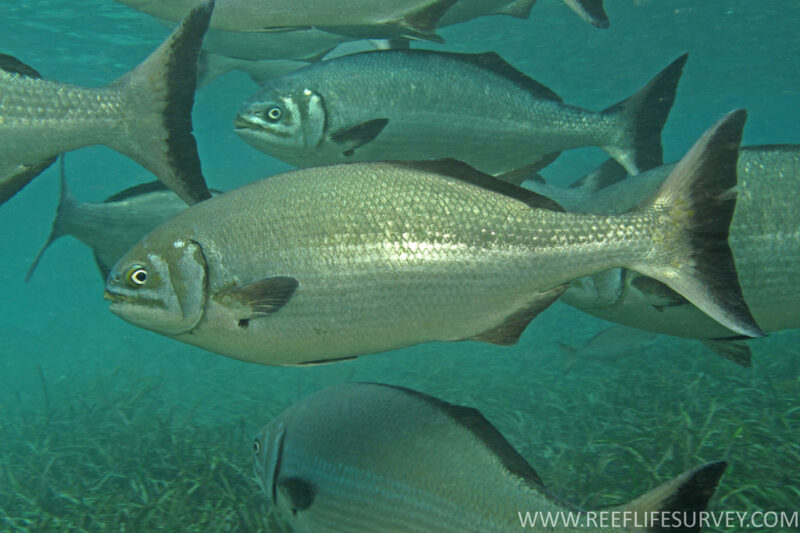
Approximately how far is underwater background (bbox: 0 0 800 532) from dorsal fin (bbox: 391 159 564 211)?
2743 mm

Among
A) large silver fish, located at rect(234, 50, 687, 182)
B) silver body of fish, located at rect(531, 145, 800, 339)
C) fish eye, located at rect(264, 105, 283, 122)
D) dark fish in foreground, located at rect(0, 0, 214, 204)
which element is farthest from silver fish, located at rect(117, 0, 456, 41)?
silver body of fish, located at rect(531, 145, 800, 339)

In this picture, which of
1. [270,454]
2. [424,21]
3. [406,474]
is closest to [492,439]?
[406,474]

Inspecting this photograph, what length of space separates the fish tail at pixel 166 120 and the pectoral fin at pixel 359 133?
1160 mm

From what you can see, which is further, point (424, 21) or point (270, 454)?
point (424, 21)

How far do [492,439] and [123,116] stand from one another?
2.32 m

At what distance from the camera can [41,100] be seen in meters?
2.92

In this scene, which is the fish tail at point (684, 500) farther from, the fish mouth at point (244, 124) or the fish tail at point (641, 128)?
the fish mouth at point (244, 124)

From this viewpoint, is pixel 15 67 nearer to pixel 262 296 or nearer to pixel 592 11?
pixel 262 296

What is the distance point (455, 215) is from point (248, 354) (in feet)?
3.38

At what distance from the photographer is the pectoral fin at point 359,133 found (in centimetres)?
365

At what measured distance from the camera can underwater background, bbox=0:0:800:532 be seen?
→ 4.59 m

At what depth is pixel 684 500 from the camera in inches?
69.1

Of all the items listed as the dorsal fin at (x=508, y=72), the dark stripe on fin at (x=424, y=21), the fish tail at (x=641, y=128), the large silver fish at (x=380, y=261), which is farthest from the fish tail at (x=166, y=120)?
the fish tail at (x=641, y=128)

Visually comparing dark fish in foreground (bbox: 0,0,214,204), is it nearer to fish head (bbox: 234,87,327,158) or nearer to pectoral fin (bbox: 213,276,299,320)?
pectoral fin (bbox: 213,276,299,320)
